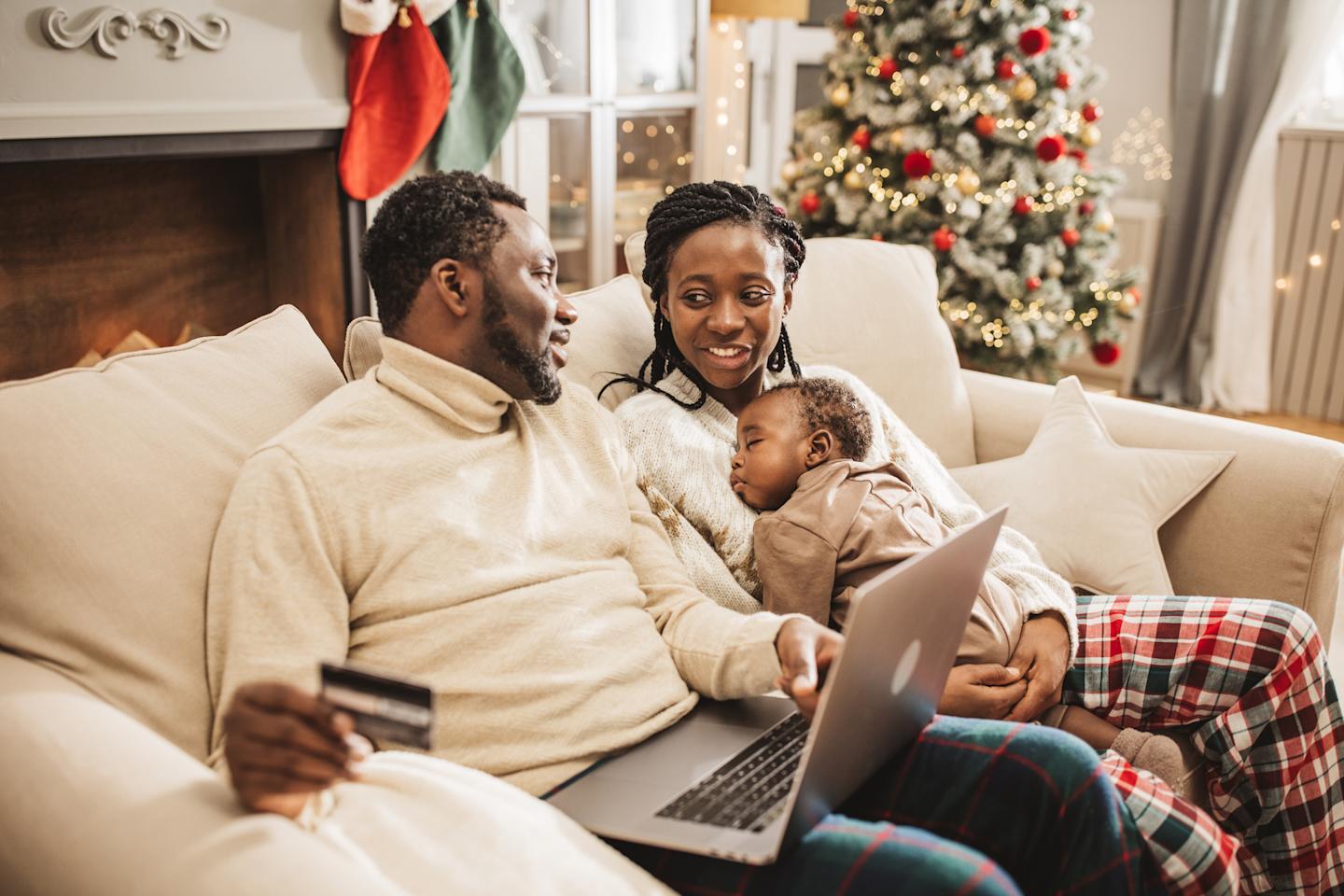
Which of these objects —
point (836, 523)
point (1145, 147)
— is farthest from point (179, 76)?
point (1145, 147)

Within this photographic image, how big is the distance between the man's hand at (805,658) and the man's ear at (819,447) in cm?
37

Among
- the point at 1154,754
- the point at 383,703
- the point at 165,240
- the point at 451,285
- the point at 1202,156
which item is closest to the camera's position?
the point at 383,703

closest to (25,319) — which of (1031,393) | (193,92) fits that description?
(193,92)

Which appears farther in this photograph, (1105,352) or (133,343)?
(1105,352)

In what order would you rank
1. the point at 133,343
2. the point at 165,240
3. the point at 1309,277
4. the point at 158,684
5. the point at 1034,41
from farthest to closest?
the point at 1309,277, the point at 1034,41, the point at 165,240, the point at 133,343, the point at 158,684

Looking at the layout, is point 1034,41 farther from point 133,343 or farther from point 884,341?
point 133,343

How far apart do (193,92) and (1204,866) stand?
2391 millimetres

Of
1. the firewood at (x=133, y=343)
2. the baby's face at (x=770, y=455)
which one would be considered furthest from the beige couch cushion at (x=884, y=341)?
the firewood at (x=133, y=343)

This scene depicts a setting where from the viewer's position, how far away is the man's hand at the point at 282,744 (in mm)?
834

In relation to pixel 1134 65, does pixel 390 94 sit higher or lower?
lower

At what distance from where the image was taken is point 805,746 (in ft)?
3.52

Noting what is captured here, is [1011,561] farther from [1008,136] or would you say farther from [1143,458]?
[1008,136]

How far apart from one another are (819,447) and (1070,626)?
16.4 inches

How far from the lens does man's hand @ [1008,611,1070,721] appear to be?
143 centimetres
